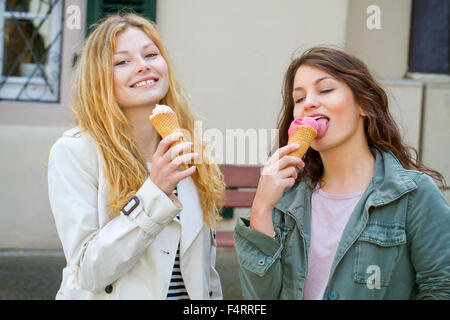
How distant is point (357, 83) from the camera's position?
6.63 feet

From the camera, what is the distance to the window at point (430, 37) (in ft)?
19.8

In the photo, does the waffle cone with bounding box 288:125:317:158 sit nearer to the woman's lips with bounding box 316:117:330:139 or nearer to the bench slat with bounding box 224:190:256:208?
the woman's lips with bounding box 316:117:330:139

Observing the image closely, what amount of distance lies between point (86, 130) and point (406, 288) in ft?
4.56

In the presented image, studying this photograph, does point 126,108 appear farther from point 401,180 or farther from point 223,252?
point 223,252

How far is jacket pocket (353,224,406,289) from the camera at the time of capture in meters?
1.79

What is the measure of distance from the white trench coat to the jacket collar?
1.40 feet

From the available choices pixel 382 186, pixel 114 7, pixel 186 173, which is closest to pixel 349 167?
pixel 382 186

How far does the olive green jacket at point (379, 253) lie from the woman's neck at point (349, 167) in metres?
0.10

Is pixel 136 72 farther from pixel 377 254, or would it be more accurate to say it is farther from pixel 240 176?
pixel 240 176

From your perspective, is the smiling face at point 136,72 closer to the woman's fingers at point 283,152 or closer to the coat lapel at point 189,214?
the coat lapel at point 189,214

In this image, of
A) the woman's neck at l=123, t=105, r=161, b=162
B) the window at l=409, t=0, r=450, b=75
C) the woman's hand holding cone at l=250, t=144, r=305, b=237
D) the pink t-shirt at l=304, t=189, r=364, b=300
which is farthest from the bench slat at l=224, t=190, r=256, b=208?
the window at l=409, t=0, r=450, b=75

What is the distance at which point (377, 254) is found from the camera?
1.81m

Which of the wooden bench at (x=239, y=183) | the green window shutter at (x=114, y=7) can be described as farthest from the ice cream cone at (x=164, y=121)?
the green window shutter at (x=114, y=7)

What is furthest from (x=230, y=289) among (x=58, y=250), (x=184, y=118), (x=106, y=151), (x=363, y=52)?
(x=363, y=52)
